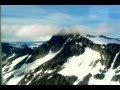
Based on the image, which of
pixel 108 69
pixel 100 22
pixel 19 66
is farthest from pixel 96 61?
pixel 19 66

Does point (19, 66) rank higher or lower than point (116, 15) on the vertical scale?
lower

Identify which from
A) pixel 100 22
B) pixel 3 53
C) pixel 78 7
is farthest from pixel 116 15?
pixel 3 53

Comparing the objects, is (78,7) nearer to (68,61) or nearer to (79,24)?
(79,24)

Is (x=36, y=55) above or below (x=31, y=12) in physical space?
below
